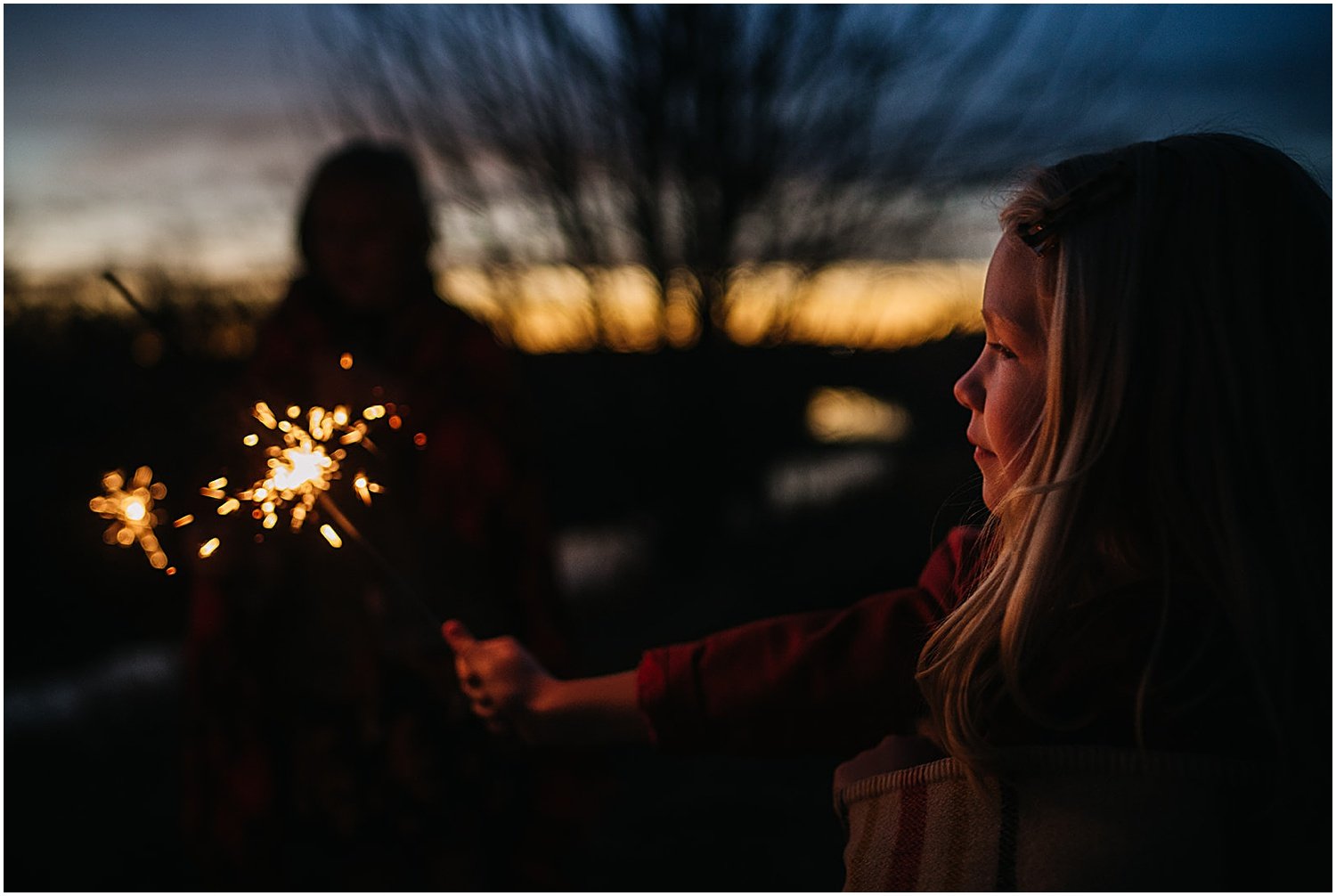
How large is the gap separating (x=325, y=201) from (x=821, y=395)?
10.8ft

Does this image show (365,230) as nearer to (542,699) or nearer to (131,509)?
(131,509)

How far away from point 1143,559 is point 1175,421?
14cm

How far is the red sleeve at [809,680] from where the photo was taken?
1.31 m

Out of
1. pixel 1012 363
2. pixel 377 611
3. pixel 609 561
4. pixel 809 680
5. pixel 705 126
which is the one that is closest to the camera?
pixel 1012 363

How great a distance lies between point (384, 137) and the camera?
4000 millimetres

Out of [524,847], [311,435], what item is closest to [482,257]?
[524,847]

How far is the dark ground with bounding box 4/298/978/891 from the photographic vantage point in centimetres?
379

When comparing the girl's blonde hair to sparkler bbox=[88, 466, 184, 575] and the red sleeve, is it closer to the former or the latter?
the red sleeve

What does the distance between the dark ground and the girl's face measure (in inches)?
65.4

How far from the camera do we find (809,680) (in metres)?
1.32

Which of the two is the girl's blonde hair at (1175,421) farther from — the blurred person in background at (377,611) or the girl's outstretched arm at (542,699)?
the blurred person in background at (377,611)

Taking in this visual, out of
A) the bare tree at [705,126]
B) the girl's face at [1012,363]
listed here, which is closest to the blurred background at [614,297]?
the bare tree at [705,126]

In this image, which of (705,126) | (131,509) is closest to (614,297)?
(705,126)

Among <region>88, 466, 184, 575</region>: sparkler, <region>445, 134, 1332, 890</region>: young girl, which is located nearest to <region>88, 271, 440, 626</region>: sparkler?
<region>88, 466, 184, 575</region>: sparkler
